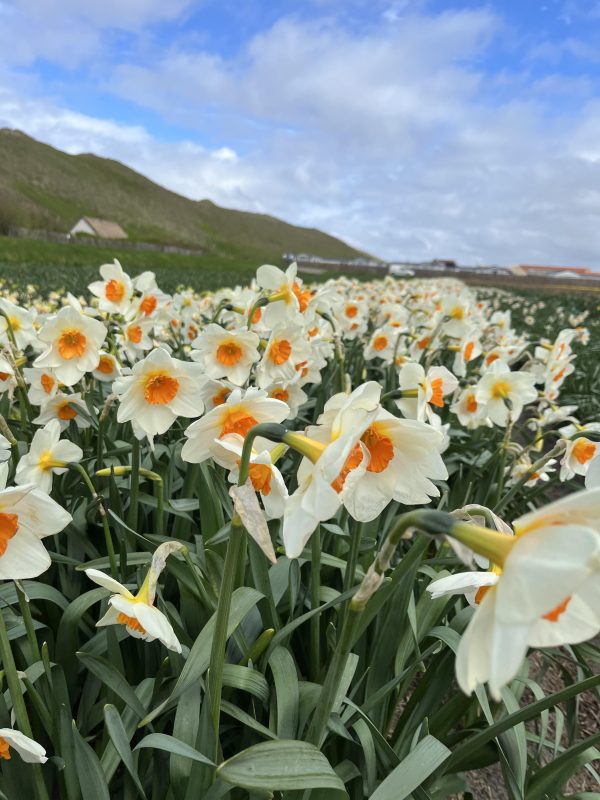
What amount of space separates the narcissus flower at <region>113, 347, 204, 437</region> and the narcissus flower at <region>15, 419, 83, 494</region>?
200mm

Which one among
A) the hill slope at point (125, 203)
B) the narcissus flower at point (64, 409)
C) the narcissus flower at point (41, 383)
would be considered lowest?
the narcissus flower at point (64, 409)

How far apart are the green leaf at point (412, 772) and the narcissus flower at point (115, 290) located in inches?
97.2

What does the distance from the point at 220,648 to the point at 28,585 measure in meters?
1.02

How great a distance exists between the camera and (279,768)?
3.51 feet

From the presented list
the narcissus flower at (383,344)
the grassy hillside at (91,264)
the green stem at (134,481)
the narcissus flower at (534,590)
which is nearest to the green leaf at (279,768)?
the narcissus flower at (534,590)

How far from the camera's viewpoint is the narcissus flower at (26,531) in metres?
1.10

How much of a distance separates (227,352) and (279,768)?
5.00ft

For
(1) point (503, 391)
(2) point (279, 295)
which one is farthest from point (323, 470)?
(1) point (503, 391)

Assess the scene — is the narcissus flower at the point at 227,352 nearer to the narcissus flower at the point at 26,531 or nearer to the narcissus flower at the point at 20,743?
the narcissus flower at the point at 26,531

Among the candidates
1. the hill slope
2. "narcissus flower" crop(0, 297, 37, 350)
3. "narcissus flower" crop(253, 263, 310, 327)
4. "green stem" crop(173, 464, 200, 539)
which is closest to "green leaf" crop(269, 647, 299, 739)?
"green stem" crop(173, 464, 200, 539)

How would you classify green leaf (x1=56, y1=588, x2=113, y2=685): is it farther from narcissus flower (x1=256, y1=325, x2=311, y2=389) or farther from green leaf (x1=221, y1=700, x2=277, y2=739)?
narcissus flower (x1=256, y1=325, x2=311, y2=389)

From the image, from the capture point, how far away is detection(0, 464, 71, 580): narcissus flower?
110 cm

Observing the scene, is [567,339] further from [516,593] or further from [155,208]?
[155,208]

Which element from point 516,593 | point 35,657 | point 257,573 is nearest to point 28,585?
point 35,657
